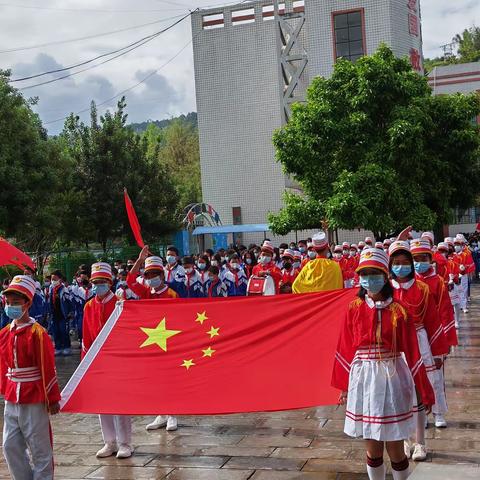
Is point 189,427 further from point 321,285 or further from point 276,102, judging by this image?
point 276,102

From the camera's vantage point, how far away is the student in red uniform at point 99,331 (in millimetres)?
7121

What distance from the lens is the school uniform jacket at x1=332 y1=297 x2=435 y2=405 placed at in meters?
5.05

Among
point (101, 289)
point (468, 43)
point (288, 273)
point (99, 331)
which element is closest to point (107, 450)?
point (99, 331)

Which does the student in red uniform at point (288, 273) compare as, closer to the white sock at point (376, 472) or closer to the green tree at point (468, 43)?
the white sock at point (376, 472)

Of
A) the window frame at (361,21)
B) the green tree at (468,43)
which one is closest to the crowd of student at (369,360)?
the window frame at (361,21)

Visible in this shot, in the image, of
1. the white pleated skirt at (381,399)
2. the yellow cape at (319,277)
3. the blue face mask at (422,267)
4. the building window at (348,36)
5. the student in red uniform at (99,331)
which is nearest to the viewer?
the white pleated skirt at (381,399)

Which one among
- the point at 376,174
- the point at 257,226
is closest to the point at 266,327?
the point at 376,174

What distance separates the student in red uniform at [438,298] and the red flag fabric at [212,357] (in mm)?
758

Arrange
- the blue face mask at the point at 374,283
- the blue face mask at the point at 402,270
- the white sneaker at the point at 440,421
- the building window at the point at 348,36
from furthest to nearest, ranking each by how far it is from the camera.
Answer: the building window at the point at 348,36, the white sneaker at the point at 440,421, the blue face mask at the point at 402,270, the blue face mask at the point at 374,283

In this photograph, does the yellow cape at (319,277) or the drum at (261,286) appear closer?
the yellow cape at (319,277)

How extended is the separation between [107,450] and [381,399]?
3327 mm

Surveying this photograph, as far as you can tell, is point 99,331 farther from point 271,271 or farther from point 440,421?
point 271,271

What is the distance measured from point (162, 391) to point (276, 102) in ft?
94.8

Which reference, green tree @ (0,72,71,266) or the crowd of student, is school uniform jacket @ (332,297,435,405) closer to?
the crowd of student
